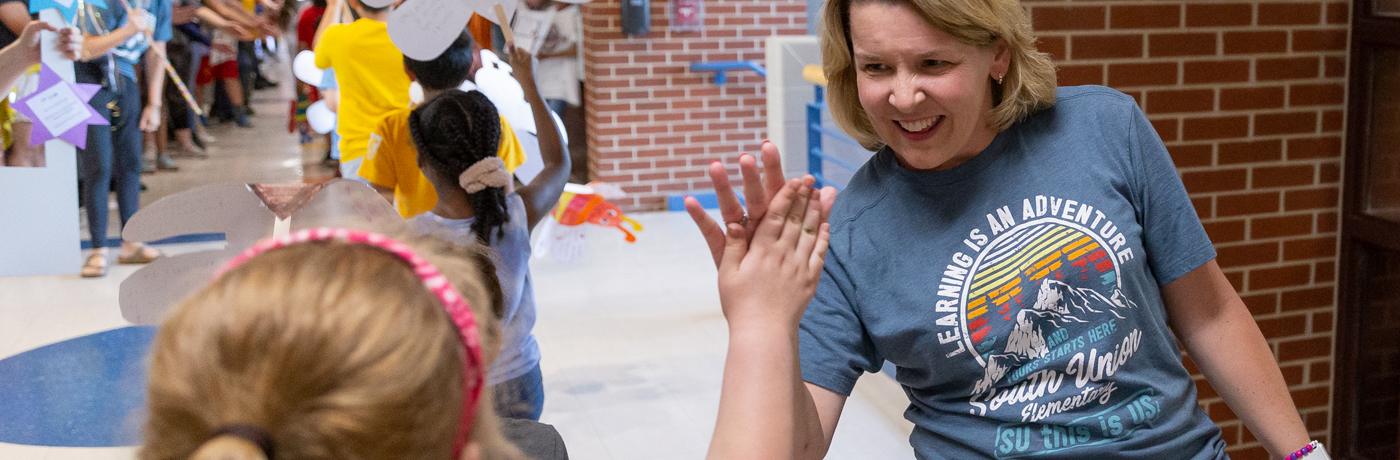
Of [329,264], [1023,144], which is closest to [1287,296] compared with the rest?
[1023,144]

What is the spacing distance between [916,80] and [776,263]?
38 cm

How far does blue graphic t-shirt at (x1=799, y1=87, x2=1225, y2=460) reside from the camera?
4.09 feet

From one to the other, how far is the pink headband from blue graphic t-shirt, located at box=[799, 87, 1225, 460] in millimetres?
553

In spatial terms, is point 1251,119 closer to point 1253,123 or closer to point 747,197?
point 1253,123

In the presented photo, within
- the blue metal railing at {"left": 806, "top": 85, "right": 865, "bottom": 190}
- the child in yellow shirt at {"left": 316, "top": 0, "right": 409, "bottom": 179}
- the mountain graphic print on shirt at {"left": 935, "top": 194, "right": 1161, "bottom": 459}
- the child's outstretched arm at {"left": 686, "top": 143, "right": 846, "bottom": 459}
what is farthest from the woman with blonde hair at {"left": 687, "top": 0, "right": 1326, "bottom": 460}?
the blue metal railing at {"left": 806, "top": 85, "right": 865, "bottom": 190}

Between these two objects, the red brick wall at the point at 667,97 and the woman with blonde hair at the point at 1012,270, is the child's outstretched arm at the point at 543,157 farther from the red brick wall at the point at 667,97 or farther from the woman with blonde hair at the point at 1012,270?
the red brick wall at the point at 667,97

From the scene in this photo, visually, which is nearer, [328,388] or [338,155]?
[328,388]

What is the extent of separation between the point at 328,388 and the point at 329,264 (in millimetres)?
94

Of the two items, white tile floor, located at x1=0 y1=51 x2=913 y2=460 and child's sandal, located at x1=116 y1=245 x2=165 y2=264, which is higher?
child's sandal, located at x1=116 y1=245 x2=165 y2=264

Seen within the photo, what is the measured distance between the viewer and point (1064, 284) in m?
1.25

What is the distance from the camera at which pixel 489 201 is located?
2080 mm

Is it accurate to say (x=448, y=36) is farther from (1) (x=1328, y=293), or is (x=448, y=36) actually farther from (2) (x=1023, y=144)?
(1) (x=1328, y=293)

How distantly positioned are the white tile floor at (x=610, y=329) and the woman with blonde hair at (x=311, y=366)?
1308mm

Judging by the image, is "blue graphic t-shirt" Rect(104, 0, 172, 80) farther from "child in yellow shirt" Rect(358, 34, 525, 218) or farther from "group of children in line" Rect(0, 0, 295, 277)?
"child in yellow shirt" Rect(358, 34, 525, 218)
